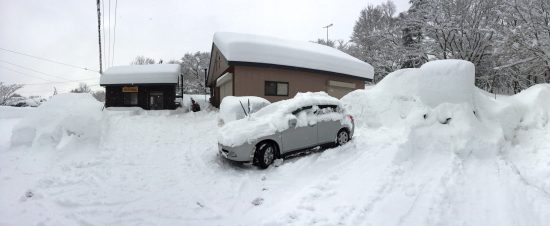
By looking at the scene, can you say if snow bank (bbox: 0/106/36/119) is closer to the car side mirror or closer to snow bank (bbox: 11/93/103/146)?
snow bank (bbox: 11/93/103/146)

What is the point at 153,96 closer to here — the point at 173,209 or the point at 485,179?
the point at 173,209

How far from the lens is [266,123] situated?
9102mm

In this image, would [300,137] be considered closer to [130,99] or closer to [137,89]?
[137,89]

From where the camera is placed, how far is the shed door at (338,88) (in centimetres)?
2097

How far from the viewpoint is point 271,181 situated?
7.75 meters

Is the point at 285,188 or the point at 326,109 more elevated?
the point at 326,109

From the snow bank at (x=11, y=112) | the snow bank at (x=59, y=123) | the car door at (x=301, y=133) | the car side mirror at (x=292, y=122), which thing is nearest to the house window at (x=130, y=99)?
the snow bank at (x=11, y=112)

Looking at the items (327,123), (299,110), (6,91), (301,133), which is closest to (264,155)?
(301,133)

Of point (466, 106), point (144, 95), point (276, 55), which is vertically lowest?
point (466, 106)

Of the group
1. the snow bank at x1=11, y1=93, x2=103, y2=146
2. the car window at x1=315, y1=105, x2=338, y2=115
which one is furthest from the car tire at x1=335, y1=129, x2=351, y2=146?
the snow bank at x1=11, y1=93, x2=103, y2=146

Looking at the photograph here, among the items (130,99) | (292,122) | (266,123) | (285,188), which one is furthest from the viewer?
(130,99)

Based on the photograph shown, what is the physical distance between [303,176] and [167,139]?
7273 mm

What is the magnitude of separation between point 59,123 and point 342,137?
27.9 ft

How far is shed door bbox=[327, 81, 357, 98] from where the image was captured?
68.8 ft
